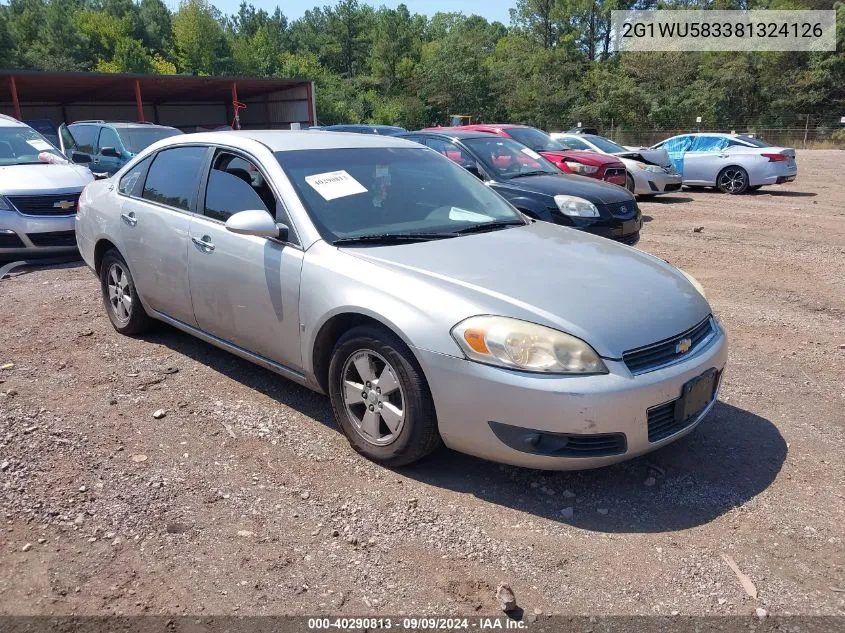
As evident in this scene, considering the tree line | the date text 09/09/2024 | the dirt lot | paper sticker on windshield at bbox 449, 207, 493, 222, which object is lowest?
the date text 09/09/2024

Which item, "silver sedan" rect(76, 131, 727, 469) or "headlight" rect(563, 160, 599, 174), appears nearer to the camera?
"silver sedan" rect(76, 131, 727, 469)

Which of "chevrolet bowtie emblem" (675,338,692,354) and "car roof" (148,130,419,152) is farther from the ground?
"car roof" (148,130,419,152)

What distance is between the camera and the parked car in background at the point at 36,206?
809cm

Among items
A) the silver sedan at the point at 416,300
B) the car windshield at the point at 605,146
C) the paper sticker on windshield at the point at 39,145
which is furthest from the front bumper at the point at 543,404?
the car windshield at the point at 605,146

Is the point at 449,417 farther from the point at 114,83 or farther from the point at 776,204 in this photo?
the point at 114,83

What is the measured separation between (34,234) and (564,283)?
7144mm

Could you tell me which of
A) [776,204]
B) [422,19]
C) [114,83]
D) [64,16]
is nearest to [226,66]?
[64,16]

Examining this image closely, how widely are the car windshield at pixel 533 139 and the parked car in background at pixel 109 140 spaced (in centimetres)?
580

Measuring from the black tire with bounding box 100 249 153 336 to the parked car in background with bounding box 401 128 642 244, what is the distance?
386 centimetres

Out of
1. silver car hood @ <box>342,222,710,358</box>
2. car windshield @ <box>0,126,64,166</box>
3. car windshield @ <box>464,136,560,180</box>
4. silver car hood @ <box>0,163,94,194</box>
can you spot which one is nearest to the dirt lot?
silver car hood @ <box>342,222,710,358</box>

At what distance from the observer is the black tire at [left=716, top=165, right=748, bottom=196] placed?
1608 centimetres

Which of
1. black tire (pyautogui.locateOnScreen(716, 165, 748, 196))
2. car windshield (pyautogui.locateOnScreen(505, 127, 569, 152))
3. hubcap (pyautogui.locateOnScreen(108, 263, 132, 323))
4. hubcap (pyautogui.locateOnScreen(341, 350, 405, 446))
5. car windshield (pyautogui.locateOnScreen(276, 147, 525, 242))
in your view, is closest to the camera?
hubcap (pyautogui.locateOnScreen(341, 350, 405, 446))

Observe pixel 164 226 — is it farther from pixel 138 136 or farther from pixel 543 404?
pixel 138 136

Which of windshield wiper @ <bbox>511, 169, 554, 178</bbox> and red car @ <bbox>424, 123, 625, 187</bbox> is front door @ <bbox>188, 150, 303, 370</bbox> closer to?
windshield wiper @ <bbox>511, 169, 554, 178</bbox>
